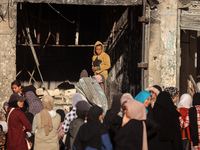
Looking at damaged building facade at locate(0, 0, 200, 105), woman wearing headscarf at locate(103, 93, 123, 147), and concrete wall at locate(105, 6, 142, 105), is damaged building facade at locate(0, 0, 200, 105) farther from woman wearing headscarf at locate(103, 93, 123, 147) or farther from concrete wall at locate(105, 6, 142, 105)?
woman wearing headscarf at locate(103, 93, 123, 147)

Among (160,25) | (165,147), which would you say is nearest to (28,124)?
(165,147)

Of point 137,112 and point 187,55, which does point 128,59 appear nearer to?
point 187,55

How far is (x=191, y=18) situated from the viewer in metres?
11.2

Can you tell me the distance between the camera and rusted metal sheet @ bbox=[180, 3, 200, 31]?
1118cm

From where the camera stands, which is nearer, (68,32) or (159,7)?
(159,7)

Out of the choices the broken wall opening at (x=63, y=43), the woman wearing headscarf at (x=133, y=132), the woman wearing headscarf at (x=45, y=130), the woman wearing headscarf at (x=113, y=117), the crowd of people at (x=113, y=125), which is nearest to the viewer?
the woman wearing headscarf at (x=133, y=132)

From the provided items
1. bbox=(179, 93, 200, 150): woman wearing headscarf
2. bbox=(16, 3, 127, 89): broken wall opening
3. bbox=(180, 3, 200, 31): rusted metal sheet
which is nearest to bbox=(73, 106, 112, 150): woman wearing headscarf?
bbox=(179, 93, 200, 150): woman wearing headscarf

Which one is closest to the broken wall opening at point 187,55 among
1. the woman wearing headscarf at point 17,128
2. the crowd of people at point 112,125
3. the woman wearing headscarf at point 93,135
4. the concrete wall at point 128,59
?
the concrete wall at point 128,59

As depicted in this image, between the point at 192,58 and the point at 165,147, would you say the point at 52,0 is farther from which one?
the point at 192,58

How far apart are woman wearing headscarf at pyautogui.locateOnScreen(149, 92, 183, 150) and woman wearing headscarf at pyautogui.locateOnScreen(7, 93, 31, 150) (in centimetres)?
247

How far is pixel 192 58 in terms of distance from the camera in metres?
16.3

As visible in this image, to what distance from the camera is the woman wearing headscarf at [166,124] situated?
23.1 feet

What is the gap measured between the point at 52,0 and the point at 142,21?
2.22m

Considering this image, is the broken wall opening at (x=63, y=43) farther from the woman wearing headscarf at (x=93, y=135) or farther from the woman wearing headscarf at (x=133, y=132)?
the woman wearing headscarf at (x=133, y=132)
